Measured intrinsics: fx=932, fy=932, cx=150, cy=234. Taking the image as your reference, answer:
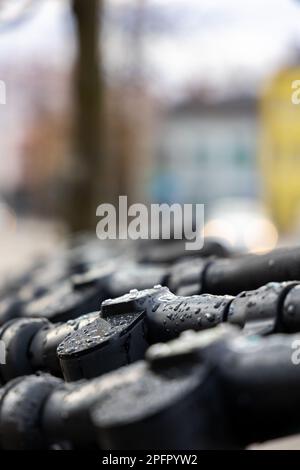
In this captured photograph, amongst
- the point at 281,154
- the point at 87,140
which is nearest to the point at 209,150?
the point at 281,154

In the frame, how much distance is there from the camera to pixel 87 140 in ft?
35.7

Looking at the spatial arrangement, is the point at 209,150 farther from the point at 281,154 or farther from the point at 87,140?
the point at 87,140

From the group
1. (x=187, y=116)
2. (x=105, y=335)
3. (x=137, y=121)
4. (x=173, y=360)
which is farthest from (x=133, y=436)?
(x=187, y=116)

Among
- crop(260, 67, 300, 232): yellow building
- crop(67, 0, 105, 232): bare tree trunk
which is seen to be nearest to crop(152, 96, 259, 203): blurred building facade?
crop(260, 67, 300, 232): yellow building

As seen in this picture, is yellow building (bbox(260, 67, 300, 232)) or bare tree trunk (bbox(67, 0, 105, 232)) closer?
bare tree trunk (bbox(67, 0, 105, 232))

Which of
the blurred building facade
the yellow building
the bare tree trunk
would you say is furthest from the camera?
the blurred building facade

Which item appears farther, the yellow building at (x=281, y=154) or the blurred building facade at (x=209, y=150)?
the blurred building facade at (x=209, y=150)

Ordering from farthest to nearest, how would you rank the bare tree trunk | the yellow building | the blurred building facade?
the blurred building facade, the yellow building, the bare tree trunk

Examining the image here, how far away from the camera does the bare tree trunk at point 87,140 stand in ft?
35.2

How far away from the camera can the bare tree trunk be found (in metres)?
10.7

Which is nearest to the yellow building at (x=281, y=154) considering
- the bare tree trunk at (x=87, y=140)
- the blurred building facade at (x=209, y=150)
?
the bare tree trunk at (x=87, y=140)

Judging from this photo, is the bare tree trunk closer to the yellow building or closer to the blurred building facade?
Result: the yellow building

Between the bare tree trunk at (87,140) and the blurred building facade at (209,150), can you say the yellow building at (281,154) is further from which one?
the blurred building facade at (209,150)

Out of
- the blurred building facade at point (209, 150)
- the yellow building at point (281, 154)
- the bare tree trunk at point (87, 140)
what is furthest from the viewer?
the blurred building facade at point (209, 150)
